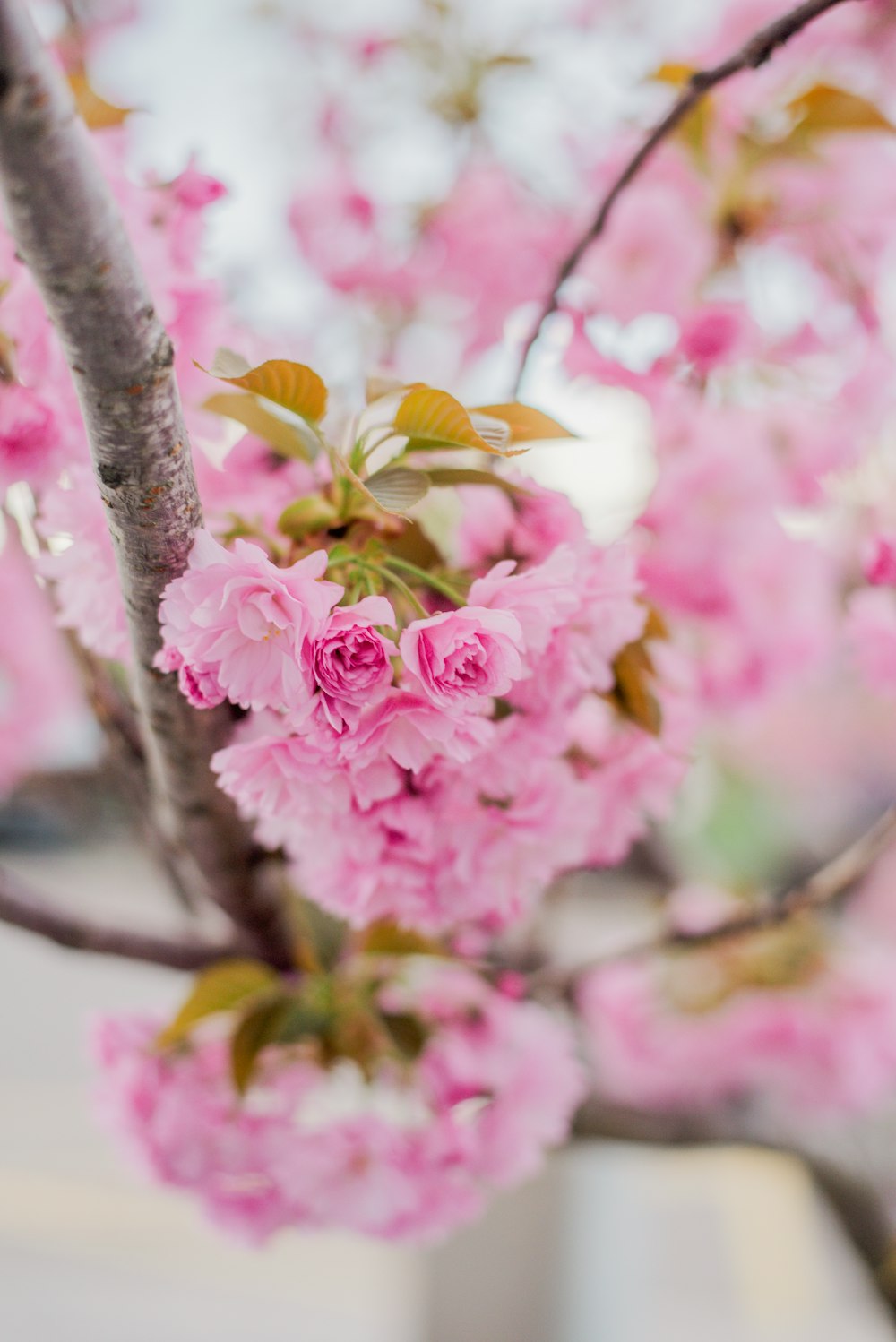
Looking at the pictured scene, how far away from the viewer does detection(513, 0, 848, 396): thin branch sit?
458 millimetres

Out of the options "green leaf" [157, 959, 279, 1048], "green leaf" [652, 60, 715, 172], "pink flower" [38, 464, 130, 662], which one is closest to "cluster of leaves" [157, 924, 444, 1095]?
"green leaf" [157, 959, 279, 1048]

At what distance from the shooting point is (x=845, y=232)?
902 millimetres

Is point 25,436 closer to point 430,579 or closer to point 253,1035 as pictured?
point 430,579

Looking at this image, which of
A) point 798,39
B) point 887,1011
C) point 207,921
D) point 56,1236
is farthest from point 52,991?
point 798,39

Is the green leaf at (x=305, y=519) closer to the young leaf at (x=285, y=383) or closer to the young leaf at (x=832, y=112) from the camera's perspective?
the young leaf at (x=285, y=383)

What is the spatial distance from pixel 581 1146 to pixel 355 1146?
846 millimetres

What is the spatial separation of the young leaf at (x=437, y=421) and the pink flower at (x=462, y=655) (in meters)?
0.07

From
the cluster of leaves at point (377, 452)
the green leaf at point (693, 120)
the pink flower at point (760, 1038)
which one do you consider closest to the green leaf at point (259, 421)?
the cluster of leaves at point (377, 452)

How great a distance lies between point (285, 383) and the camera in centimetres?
39

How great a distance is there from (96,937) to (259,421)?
16.7 inches

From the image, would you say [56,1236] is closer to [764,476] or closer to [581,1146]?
[581,1146]

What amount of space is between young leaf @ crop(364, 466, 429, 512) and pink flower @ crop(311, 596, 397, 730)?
2.0 inches

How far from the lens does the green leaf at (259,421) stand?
44 centimetres

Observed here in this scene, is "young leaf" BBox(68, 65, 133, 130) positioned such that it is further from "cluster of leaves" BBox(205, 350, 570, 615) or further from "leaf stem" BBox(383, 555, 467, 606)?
"leaf stem" BBox(383, 555, 467, 606)
